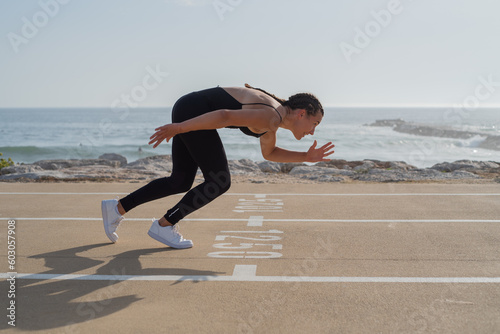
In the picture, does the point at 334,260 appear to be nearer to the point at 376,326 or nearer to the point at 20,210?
the point at 376,326

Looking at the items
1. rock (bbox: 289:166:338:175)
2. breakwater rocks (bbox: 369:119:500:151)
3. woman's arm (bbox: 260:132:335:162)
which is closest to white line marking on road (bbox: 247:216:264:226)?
woman's arm (bbox: 260:132:335:162)

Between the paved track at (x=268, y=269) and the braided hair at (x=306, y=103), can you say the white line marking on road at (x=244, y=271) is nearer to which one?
the paved track at (x=268, y=269)

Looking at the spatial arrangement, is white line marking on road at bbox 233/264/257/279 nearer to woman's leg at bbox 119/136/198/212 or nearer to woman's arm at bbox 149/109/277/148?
woman's leg at bbox 119/136/198/212

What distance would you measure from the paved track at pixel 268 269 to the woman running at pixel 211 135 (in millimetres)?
367

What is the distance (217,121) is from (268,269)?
3.90 feet

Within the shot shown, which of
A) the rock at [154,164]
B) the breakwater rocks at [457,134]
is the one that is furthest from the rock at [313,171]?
the breakwater rocks at [457,134]

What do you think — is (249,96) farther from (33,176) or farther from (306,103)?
(33,176)

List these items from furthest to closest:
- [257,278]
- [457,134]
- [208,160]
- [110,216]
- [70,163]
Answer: [457,134] → [70,163] → [110,216] → [208,160] → [257,278]

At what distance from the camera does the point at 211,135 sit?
4391mm

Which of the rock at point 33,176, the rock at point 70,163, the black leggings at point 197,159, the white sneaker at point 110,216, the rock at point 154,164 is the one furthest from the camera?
the rock at point 70,163

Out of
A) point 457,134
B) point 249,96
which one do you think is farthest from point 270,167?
point 457,134

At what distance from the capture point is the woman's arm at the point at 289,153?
14.7 ft

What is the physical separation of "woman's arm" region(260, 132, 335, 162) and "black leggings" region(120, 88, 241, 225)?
403 millimetres

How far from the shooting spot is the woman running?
13.0 ft
